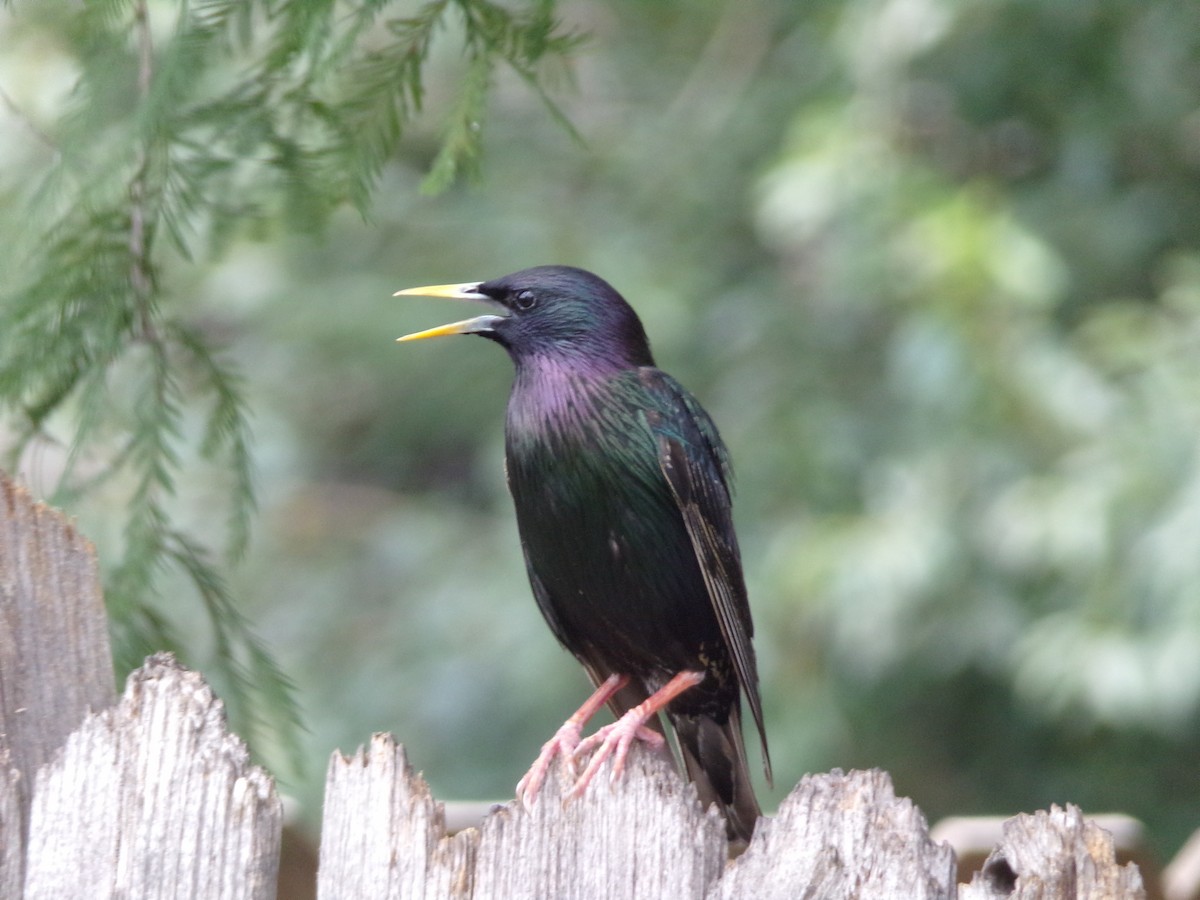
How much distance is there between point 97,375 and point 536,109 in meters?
5.67

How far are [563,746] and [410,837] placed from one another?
0.56m

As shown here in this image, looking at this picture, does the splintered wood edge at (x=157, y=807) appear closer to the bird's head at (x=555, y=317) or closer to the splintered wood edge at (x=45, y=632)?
the splintered wood edge at (x=45, y=632)

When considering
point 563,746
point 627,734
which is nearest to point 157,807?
point 563,746

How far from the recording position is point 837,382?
269 inches

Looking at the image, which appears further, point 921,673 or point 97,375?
point 921,673

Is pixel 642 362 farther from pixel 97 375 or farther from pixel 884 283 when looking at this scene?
pixel 884 283

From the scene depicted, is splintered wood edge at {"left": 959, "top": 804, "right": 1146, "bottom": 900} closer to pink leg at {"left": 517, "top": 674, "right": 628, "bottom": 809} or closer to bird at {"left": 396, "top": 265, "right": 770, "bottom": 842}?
pink leg at {"left": 517, "top": 674, "right": 628, "bottom": 809}

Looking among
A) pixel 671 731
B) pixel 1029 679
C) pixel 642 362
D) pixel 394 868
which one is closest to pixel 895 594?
pixel 1029 679

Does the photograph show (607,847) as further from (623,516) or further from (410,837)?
(623,516)

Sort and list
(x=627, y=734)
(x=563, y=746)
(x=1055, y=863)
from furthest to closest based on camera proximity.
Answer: (x=627, y=734), (x=563, y=746), (x=1055, y=863)

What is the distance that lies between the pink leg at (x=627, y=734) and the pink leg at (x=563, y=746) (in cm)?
3

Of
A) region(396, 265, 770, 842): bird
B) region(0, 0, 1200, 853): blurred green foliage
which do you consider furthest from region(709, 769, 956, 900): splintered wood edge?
region(0, 0, 1200, 853): blurred green foliage

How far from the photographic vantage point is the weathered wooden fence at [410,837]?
1.63 metres

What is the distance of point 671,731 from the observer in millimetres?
3357
